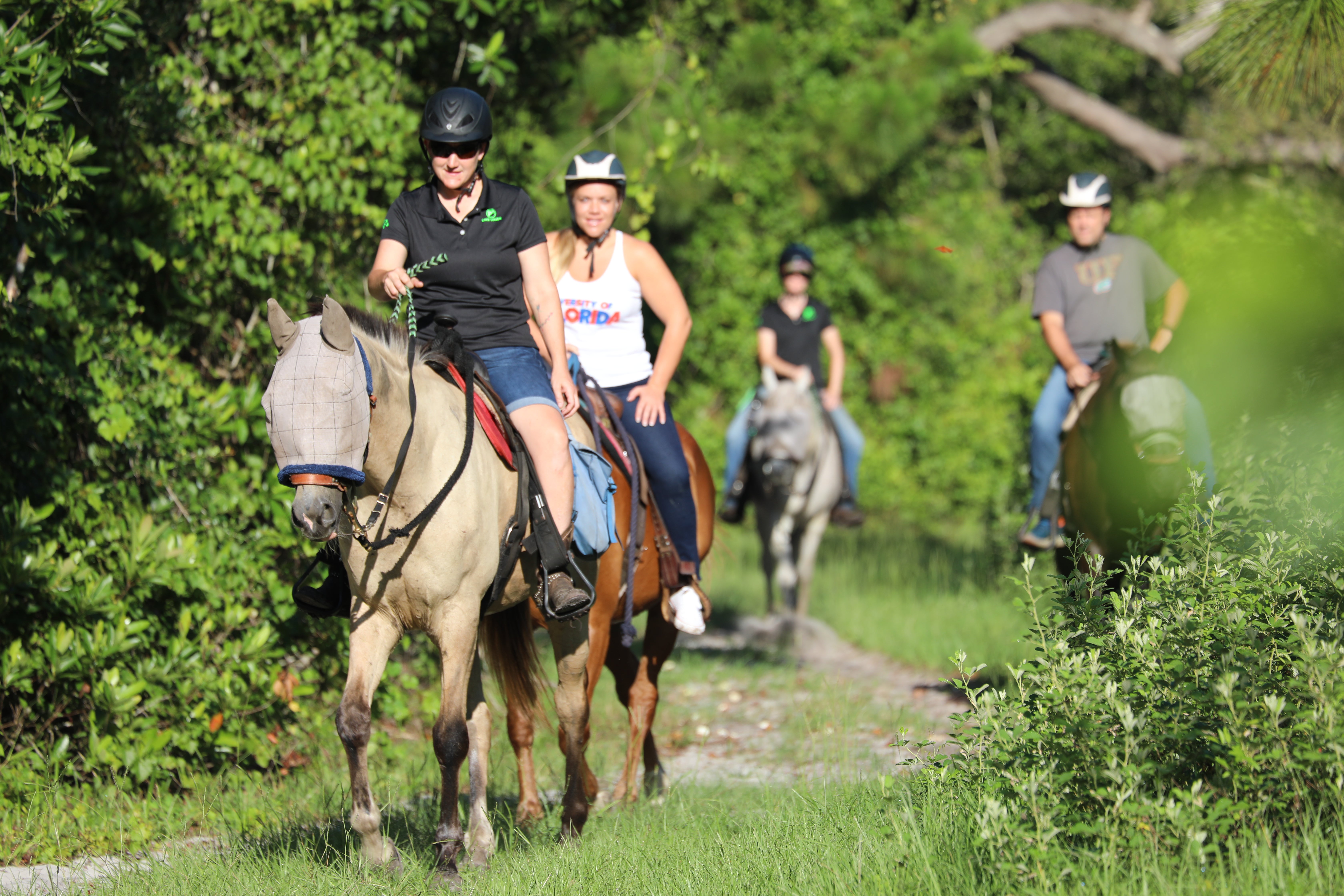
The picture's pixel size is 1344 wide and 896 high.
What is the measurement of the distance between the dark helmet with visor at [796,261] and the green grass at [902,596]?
8.56 ft

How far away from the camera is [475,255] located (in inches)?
196

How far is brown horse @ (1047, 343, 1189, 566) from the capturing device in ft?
21.4

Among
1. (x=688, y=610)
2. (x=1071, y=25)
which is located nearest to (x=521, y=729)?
(x=688, y=610)

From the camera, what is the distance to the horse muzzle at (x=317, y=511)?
3.73m

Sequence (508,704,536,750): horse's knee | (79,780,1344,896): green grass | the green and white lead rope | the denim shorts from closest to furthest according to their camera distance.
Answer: (79,780,1344,896): green grass
the green and white lead rope
the denim shorts
(508,704,536,750): horse's knee

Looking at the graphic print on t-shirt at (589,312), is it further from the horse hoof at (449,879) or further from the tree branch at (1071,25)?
the tree branch at (1071,25)

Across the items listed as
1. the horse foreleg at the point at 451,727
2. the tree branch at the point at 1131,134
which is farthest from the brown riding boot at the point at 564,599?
the tree branch at the point at 1131,134

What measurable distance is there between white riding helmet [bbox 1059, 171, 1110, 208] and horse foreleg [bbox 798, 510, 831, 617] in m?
4.28

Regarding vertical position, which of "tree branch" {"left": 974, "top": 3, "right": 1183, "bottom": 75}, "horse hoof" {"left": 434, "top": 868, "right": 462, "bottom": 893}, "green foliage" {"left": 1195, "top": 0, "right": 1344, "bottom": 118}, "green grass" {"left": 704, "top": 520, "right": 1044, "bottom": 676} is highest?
"tree branch" {"left": 974, "top": 3, "right": 1183, "bottom": 75}

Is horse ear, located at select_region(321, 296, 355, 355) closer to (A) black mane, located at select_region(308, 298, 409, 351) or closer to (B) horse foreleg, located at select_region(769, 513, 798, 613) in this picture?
(A) black mane, located at select_region(308, 298, 409, 351)

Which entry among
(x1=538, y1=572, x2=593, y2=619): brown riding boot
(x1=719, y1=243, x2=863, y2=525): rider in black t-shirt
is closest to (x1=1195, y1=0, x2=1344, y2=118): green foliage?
(x1=538, y1=572, x2=593, y2=619): brown riding boot

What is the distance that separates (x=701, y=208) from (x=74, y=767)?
48.1ft

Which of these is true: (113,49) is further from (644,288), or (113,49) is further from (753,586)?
(753,586)

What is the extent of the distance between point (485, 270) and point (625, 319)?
1313mm
